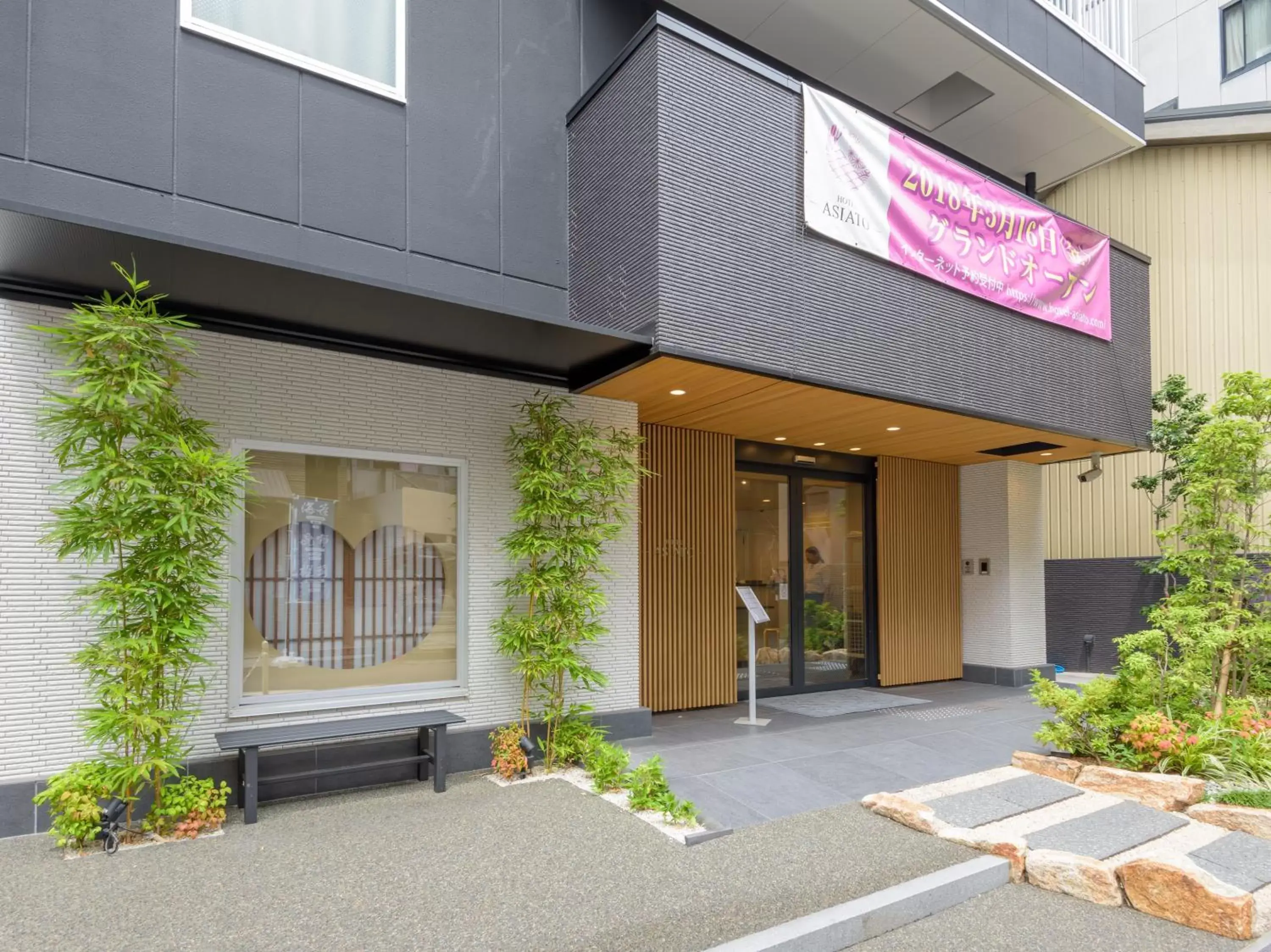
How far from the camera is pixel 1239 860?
4.77 meters

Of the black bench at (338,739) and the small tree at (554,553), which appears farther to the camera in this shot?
the small tree at (554,553)

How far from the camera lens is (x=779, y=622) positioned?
1000cm

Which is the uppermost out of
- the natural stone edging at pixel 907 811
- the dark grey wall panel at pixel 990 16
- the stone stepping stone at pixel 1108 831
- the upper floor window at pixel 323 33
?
the dark grey wall panel at pixel 990 16

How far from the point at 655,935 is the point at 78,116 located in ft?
19.2

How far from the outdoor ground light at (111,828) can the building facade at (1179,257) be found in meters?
12.5

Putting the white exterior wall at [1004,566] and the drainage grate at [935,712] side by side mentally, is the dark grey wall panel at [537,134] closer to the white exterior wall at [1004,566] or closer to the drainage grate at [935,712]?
the drainage grate at [935,712]

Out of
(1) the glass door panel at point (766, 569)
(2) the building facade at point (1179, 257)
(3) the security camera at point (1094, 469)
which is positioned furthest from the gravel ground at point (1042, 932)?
(2) the building facade at point (1179, 257)

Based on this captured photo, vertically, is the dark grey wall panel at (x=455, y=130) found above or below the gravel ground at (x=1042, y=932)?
above

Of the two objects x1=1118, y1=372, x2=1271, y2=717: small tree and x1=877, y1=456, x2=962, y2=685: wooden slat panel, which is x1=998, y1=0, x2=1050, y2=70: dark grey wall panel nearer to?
x1=1118, y1=372, x2=1271, y2=717: small tree

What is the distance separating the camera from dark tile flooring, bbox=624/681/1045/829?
585cm

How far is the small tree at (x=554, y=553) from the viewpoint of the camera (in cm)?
645

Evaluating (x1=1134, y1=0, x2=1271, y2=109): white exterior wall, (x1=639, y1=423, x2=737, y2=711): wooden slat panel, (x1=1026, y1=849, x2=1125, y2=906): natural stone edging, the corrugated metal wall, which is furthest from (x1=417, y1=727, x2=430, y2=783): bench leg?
(x1=1134, y1=0, x2=1271, y2=109): white exterior wall

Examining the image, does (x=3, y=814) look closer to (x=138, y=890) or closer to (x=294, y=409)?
(x=138, y=890)

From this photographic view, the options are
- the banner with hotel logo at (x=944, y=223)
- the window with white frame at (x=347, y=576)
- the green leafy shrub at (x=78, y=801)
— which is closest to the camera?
the green leafy shrub at (x=78, y=801)
